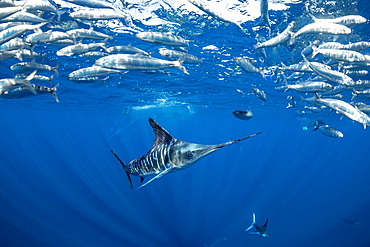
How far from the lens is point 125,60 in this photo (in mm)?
4535

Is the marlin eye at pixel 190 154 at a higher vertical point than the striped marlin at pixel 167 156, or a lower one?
higher

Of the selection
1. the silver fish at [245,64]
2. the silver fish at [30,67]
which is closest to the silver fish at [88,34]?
the silver fish at [30,67]

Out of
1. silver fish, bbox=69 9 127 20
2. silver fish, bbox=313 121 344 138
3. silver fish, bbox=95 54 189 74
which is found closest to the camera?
silver fish, bbox=95 54 189 74

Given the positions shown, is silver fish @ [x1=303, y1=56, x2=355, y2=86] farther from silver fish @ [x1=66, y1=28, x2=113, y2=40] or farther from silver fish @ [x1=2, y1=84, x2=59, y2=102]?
silver fish @ [x1=2, y1=84, x2=59, y2=102]

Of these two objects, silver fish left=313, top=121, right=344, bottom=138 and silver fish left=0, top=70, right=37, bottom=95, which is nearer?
silver fish left=0, top=70, right=37, bottom=95

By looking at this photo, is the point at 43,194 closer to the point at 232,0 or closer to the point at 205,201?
the point at 205,201

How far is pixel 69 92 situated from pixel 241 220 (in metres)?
21.7

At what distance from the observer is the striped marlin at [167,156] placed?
2.61 meters

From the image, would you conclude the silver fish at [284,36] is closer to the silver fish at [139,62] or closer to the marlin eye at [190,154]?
the silver fish at [139,62]

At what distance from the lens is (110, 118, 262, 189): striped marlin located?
8.55 ft

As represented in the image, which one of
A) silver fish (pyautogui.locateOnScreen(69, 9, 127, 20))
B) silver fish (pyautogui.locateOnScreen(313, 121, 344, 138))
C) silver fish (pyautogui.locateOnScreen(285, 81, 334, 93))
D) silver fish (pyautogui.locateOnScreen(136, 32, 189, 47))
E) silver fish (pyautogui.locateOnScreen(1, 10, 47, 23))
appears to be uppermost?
silver fish (pyautogui.locateOnScreen(69, 9, 127, 20))

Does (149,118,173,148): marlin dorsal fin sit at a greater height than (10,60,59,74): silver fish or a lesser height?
greater

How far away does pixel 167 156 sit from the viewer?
3.01 metres

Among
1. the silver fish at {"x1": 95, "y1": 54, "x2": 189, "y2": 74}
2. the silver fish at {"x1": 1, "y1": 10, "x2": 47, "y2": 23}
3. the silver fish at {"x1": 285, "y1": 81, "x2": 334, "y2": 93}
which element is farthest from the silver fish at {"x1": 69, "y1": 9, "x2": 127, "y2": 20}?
the silver fish at {"x1": 285, "y1": 81, "x2": 334, "y2": 93}
